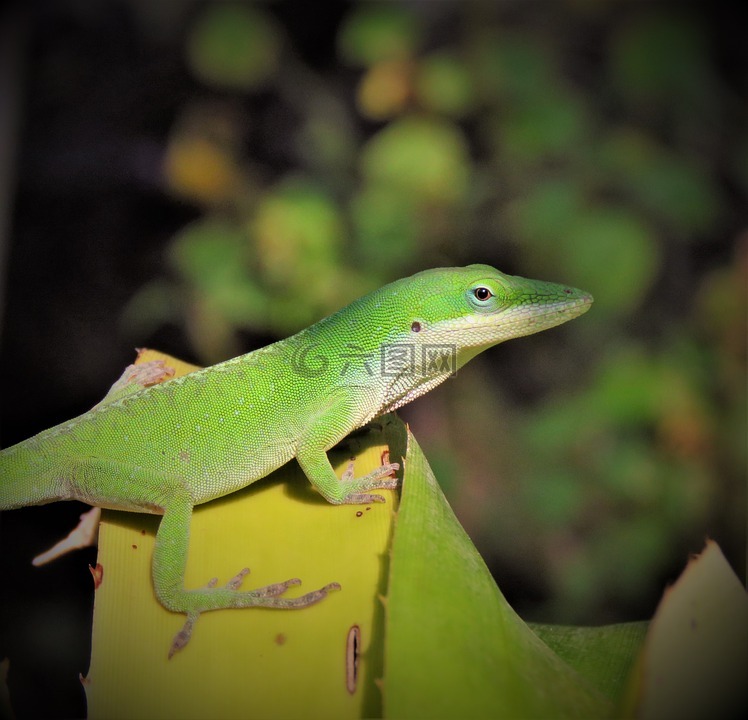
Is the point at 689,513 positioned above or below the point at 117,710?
below

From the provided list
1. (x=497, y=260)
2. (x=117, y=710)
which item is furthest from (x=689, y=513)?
(x=117, y=710)

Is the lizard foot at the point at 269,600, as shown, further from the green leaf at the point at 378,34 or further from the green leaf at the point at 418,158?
the green leaf at the point at 378,34

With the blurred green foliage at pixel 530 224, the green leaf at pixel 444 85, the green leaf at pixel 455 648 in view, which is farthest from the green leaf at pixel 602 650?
the green leaf at pixel 444 85

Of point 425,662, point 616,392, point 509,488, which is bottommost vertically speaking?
point 509,488

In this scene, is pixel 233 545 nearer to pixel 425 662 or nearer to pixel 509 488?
pixel 425 662

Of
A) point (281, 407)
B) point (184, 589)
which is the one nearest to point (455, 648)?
point (184, 589)

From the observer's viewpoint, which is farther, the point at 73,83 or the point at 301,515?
the point at 73,83

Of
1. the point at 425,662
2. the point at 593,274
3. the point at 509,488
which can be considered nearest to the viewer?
the point at 425,662

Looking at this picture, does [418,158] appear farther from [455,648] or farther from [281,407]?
[455,648]

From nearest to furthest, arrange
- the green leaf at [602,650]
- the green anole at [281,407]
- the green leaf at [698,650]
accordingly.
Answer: the green leaf at [698,650]
the green leaf at [602,650]
the green anole at [281,407]
